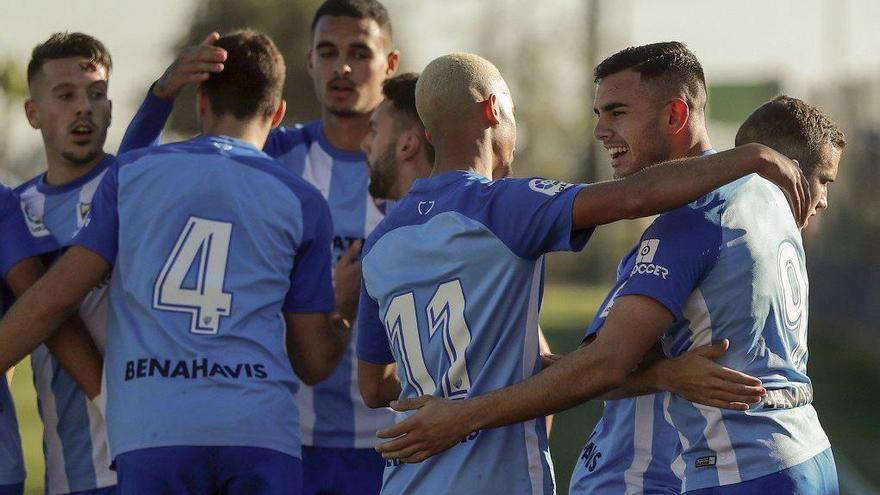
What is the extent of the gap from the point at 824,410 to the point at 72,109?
513 inches

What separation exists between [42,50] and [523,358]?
10.3 feet

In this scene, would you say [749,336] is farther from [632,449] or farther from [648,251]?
[632,449]

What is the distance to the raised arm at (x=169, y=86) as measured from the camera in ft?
19.7

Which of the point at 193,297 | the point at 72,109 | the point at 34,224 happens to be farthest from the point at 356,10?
the point at 193,297

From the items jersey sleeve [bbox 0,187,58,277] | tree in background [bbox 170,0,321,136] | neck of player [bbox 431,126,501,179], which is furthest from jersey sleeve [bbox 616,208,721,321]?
tree in background [bbox 170,0,321,136]

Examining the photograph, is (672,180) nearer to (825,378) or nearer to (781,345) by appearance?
(781,345)

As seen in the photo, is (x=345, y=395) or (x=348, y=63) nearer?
(x=345, y=395)

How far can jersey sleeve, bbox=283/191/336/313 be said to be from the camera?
5.96m

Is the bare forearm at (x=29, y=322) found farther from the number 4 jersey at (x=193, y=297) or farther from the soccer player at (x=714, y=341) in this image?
the soccer player at (x=714, y=341)

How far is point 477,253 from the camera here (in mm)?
4707

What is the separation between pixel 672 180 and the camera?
449 centimetres

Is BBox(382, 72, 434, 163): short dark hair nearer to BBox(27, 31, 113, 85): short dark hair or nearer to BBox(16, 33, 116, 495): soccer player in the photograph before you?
BBox(16, 33, 116, 495): soccer player

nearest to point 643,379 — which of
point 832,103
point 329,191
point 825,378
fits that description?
point 329,191

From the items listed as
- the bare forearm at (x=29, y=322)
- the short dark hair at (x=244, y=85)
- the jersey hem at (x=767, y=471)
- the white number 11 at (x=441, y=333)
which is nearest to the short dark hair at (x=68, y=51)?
the short dark hair at (x=244, y=85)
